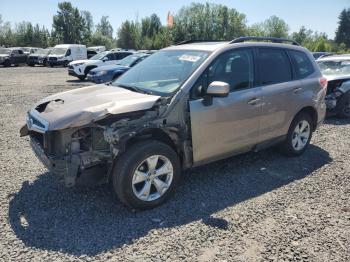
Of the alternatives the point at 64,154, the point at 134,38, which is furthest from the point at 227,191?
the point at 134,38

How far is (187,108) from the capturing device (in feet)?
13.2

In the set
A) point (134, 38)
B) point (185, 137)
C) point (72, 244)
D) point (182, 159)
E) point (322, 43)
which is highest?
point (134, 38)

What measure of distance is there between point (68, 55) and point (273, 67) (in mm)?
28013

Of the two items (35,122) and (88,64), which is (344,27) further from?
(35,122)

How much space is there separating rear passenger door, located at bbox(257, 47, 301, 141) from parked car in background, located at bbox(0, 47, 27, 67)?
31.2 m

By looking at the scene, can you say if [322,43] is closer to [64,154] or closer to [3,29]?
[64,154]

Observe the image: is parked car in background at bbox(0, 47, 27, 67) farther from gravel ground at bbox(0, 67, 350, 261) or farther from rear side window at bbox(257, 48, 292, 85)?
rear side window at bbox(257, 48, 292, 85)

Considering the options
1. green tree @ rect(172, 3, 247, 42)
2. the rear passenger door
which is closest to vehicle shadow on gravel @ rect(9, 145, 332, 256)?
the rear passenger door

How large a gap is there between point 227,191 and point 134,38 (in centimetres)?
7524

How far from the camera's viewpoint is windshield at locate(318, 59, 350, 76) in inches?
373

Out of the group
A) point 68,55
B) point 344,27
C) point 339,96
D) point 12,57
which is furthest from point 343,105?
point 344,27

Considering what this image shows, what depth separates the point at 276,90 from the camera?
502cm

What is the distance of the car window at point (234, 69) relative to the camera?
4.35 m

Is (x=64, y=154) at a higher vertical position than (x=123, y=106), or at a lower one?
lower
